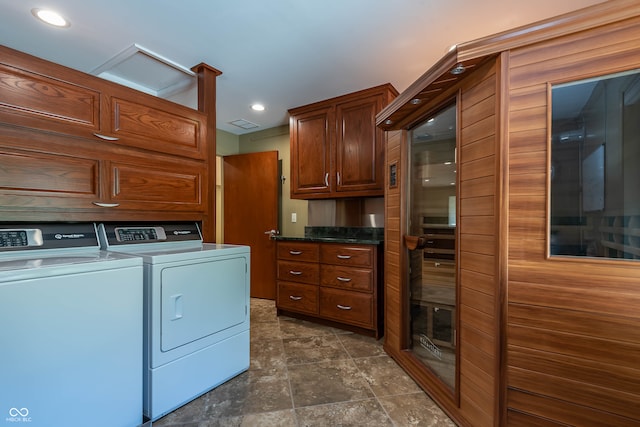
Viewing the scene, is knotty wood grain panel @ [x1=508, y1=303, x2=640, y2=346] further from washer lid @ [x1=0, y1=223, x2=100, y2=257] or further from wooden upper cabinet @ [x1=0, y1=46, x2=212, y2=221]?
washer lid @ [x1=0, y1=223, x2=100, y2=257]

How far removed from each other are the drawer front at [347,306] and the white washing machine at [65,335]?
5.40ft

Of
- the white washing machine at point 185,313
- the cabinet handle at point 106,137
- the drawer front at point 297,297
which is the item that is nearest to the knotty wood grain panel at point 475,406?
the white washing machine at point 185,313

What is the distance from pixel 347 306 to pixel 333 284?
0.24 meters

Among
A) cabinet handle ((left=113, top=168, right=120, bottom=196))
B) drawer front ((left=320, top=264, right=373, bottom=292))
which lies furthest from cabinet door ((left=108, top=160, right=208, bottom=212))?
drawer front ((left=320, top=264, right=373, bottom=292))

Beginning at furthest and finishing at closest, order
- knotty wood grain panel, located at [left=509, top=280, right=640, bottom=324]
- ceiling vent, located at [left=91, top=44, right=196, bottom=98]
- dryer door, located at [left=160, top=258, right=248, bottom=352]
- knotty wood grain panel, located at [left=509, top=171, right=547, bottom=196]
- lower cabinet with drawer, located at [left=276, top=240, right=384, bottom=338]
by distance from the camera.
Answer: lower cabinet with drawer, located at [left=276, top=240, right=384, bottom=338]
ceiling vent, located at [left=91, top=44, right=196, bottom=98]
dryer door, located at [left=160, top=258, right=248, bottom=352]
knotty wood grain panel, located at [left=509, top=171, right=547, bottom=196]
knotty wood grain panel, located at [left=509, top=280, right=640, bottom=324]

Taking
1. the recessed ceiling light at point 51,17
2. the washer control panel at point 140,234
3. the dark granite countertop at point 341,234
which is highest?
the recessed ceiling light at point 51,17

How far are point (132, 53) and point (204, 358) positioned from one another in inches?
89.8

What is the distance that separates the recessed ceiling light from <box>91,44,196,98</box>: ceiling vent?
36 cm

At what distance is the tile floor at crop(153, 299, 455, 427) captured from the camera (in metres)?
1.53

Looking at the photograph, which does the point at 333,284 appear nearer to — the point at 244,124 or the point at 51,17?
the point at 244,124

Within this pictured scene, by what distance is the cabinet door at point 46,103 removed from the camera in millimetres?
1470

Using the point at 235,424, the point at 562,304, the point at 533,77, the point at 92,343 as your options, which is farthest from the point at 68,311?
the point at 533,77

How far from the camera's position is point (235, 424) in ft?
4.90

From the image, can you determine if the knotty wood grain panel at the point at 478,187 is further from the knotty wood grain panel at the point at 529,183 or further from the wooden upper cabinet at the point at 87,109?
the wooden upper cabinet at the point at 87,109
